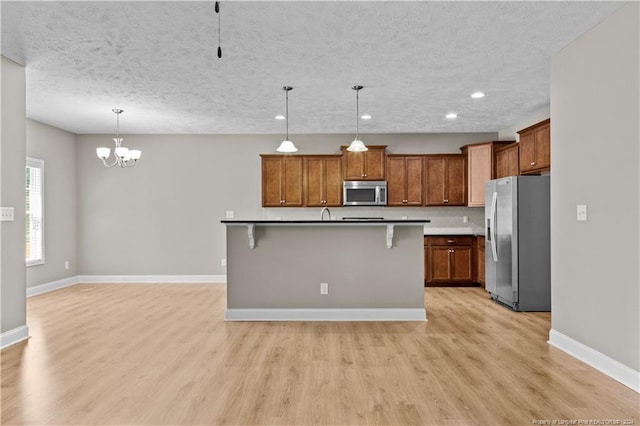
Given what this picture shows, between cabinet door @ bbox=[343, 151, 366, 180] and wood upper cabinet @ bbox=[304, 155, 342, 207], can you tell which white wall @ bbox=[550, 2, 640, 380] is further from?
wood upper cabinet @ bbox=[304, 155, 342, 207]

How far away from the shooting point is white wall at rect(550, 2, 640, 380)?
286 cm

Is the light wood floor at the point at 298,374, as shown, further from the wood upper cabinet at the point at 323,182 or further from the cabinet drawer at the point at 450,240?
the wood upper cabinet at the point at 323,182

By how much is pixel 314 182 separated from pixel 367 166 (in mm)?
940

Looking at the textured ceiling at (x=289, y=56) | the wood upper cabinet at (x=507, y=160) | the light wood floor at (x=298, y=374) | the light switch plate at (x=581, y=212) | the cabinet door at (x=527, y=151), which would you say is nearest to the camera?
the light wood floor at (x=298, y=374)

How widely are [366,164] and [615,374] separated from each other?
16.1 ft

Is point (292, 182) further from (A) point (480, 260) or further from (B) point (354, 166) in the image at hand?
(A) point (480, 260)

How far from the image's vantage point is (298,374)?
10.1 ft

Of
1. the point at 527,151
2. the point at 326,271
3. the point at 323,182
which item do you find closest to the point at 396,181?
the point at 323,182

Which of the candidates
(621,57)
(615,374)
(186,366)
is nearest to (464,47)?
(621,57)

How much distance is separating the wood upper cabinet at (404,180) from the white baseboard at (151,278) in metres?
3.28

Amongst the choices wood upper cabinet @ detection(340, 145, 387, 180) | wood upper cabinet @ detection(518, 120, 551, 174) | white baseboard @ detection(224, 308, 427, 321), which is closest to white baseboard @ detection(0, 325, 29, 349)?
white baseboard @ detection(224, 308, 427, 321)

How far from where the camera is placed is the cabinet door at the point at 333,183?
288 inches

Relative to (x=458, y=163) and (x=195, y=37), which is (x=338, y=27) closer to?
(x=195, y=37)

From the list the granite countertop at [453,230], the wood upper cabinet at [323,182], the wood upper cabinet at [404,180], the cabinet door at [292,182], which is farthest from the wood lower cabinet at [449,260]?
the cabinet door at [292,182]
